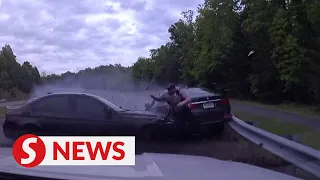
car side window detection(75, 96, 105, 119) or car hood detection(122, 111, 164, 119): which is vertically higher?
car side window detection(75, 96, 105, 119)

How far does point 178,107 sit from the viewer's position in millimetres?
11594

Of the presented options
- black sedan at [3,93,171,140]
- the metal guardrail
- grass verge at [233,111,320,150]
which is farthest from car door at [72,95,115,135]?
grass verge at [233,111,320,150]

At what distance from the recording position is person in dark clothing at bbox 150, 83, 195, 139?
11555mm

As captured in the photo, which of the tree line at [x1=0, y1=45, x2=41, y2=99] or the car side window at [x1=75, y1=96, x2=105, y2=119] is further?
the tree line at [x1=0, y1=45, x2=41, y2=99]

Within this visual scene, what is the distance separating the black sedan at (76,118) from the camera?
10.6 m

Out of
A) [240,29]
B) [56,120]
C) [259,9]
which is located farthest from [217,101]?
[240,29]

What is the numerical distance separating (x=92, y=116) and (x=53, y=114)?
88 cm

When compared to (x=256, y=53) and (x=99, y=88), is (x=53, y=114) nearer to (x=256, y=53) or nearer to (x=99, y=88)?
(x=99, y=88)

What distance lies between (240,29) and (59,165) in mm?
47003

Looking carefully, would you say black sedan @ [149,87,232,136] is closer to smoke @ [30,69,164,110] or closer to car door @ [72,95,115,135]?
smoke @ [30,69,164,110]

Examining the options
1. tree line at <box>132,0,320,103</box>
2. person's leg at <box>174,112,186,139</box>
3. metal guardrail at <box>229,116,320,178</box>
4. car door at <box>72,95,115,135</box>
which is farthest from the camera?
tree line at <box>132,0,320,103</box>

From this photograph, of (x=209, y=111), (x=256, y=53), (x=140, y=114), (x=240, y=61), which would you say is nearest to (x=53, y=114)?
(x=140, y=114)

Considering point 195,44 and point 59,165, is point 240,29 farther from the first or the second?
point 59,165

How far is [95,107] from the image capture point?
Answer: 11039mm
